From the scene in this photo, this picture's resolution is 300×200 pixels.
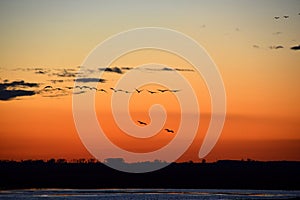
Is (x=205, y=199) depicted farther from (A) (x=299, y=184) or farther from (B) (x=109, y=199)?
(A) (x=299, y=184)

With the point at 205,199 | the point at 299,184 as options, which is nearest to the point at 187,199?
the point at 205,199

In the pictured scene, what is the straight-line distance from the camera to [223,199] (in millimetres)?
101375

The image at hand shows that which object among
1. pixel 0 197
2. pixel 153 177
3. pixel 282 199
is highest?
pixel 153 177

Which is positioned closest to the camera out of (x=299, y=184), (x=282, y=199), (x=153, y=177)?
(x=282, y=199)

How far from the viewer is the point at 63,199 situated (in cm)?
10100

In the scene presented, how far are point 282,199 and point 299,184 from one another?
61.1 m

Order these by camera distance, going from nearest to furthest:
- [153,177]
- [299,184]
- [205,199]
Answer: [205,199], [299,184], [153,177]

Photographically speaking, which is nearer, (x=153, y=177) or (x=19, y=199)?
(x=19, y=199)

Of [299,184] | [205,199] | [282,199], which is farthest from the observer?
[299,184]

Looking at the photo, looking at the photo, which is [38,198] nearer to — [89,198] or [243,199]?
[89,198]

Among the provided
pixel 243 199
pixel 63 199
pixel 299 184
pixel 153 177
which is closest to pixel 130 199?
pixel 63 199

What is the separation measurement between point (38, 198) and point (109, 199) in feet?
32.0

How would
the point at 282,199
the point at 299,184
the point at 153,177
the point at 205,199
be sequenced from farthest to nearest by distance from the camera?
the point at 153,177, the point at 299,184, the point at 205,199, the point at 282,199

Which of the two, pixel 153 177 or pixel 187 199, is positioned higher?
pixel 153 177
